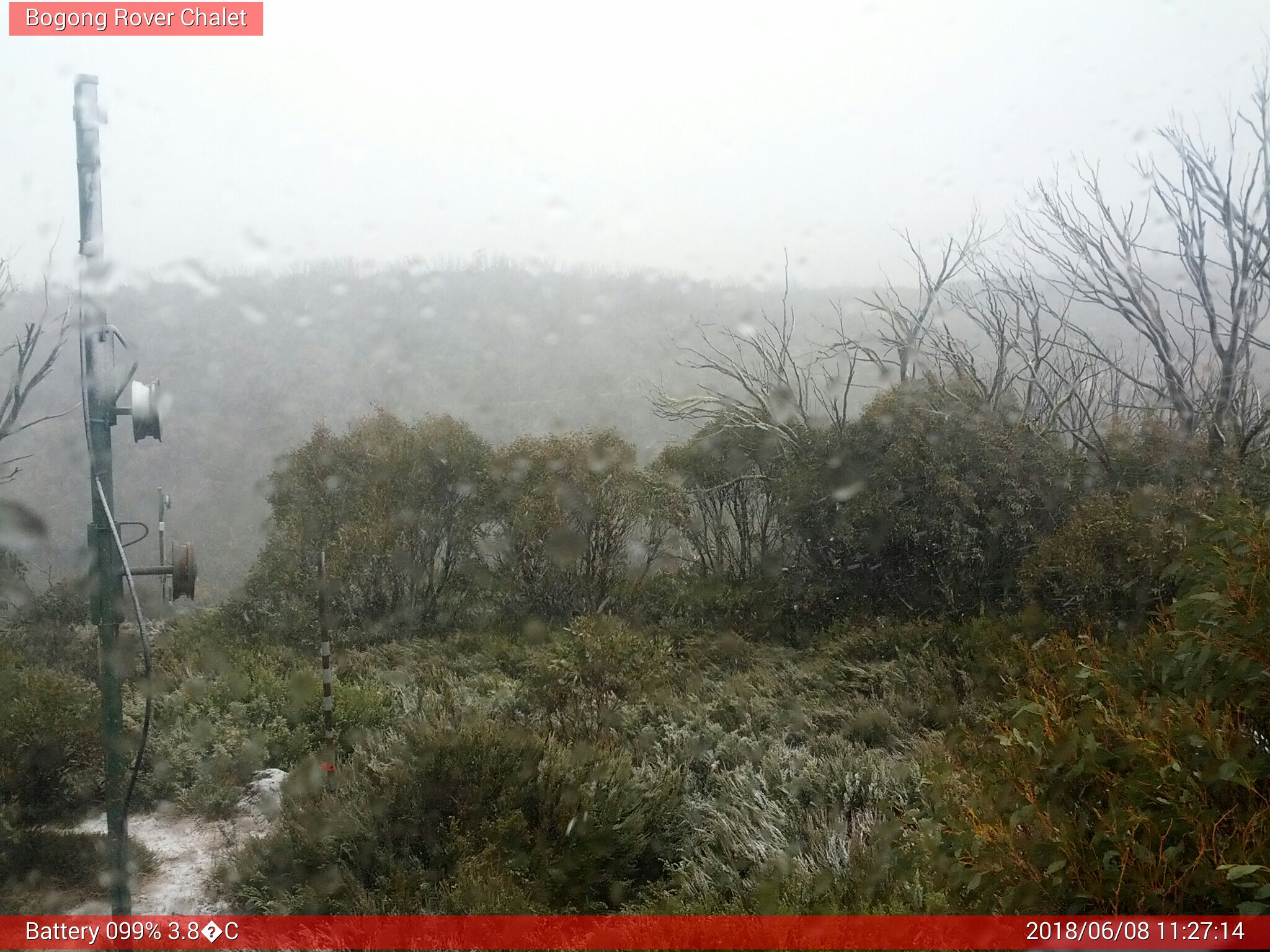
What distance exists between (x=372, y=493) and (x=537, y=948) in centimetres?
958

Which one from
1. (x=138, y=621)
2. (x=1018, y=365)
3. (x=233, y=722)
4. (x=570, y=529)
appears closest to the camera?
(x=138, y=621)

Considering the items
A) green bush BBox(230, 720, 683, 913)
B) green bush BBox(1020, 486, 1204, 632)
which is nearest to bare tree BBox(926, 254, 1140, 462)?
green bush BBox(1020, 486, 1204, 632)

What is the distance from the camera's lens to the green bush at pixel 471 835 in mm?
3682

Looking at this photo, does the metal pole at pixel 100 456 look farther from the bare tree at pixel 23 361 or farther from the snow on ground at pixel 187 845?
the bare tree at pixel 23 361

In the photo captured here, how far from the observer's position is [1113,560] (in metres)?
7.86

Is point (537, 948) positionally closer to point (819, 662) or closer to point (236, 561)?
point (819, 662)

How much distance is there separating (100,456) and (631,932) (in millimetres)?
2769

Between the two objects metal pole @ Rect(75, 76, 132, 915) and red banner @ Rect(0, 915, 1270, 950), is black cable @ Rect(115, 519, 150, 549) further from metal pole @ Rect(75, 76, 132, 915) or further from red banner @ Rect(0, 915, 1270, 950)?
red banner @ Rect(0, 915, 1270, 950)

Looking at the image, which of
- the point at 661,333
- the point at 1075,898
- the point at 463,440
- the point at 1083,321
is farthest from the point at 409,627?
the point at 661,333

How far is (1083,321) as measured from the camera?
1734 centimetres

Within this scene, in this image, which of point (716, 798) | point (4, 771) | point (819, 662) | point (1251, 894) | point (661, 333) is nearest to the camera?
point (1251, 894)

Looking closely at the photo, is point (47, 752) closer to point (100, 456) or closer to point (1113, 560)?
point (100, 456)

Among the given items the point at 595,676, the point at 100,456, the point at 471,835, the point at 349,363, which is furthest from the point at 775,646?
the point at 349,363

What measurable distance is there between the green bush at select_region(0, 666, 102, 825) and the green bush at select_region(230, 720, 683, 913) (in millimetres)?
1877
